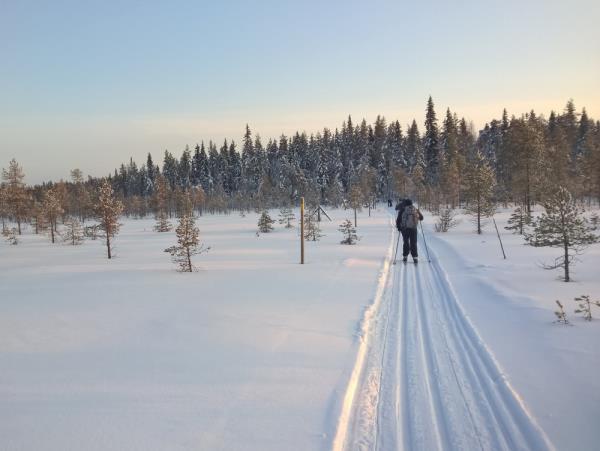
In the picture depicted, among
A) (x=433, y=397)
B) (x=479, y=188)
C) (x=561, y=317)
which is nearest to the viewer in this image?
(x=433, y=397)

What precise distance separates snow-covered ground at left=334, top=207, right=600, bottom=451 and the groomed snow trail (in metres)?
0.01

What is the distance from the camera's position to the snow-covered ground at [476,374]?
3672 mm

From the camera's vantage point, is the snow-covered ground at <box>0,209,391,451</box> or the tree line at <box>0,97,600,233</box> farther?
the tree line at <box>0,97,600,233</box>

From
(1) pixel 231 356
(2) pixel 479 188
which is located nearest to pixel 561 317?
(1) pixel 231 356

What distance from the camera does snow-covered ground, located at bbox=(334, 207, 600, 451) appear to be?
12.0 feet

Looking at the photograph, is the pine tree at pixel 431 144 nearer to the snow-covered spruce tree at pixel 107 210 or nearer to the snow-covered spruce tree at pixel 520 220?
the snow-covered spruce tree at pixel 520 220

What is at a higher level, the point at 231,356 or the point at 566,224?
the point at 566,224

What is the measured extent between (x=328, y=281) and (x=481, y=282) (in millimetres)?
4250

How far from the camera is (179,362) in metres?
5.54

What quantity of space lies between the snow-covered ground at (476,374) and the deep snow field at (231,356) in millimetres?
36

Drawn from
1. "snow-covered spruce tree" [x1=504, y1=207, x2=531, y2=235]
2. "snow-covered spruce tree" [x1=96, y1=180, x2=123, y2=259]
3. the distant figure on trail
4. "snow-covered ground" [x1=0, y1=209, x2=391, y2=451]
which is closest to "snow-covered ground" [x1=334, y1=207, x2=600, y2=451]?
"snow-covered ground" [x1=0, y1=209, x2=391, y2=451]

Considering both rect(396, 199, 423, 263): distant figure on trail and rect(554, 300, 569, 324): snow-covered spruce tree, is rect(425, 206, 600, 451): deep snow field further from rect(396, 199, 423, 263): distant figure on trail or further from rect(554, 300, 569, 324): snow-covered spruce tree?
rect(396, 199, 423, 263): distant figure on trail

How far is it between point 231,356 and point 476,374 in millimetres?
3455

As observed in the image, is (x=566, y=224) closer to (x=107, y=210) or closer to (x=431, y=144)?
(x=107, y=210)
